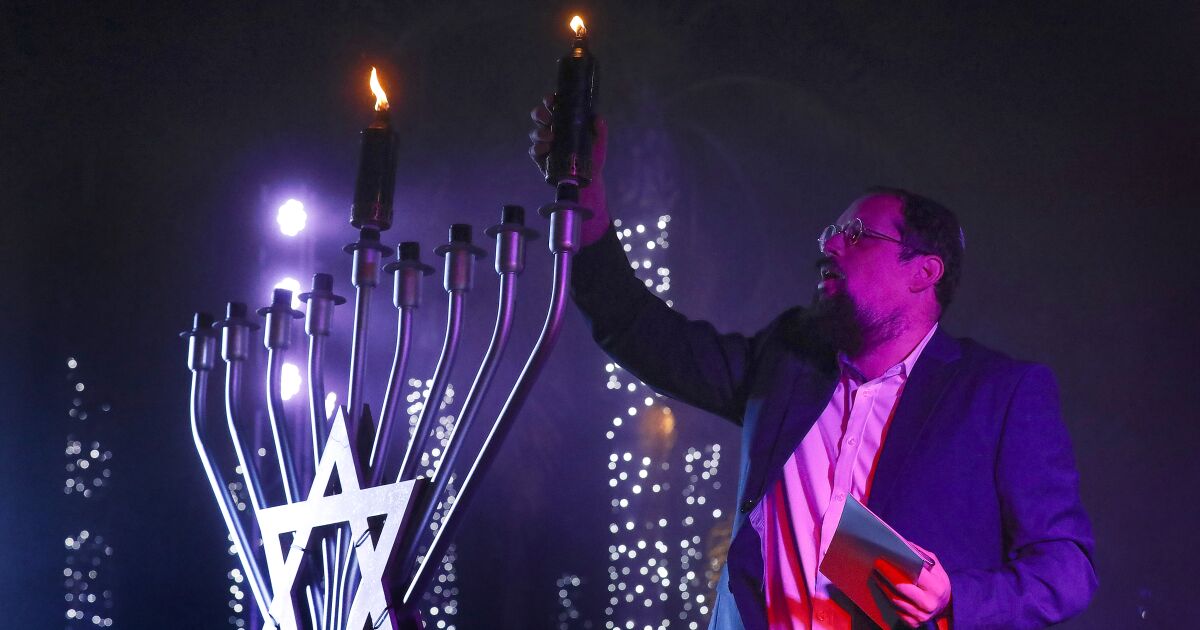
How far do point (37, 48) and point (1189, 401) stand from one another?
2.43m

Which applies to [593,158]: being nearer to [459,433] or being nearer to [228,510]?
[459,433]

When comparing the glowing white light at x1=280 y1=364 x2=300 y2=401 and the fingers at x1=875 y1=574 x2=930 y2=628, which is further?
the glowing white light at x1=280 y1=364 x2=300 y2=401

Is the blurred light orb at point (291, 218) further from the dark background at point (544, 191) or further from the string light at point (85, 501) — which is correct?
the string light at point (85, 501)

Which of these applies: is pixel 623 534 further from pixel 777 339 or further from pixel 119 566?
pixel 119 566

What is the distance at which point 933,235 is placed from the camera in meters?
1.43

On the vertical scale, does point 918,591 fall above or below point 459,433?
below

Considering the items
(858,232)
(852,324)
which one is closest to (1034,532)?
(852,324)

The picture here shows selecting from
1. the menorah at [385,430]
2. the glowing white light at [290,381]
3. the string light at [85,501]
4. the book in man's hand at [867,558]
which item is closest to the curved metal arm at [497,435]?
the menorah at [385,430]

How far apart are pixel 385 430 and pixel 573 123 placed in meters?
0.39

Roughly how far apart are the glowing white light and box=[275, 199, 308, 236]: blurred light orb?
0.30 meters

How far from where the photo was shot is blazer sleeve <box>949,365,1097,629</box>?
100cm

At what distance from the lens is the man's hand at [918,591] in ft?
3.06

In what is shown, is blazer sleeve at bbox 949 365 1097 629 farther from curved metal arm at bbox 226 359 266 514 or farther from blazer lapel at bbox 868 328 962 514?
curved metal arm at bbox 226 359 266 514

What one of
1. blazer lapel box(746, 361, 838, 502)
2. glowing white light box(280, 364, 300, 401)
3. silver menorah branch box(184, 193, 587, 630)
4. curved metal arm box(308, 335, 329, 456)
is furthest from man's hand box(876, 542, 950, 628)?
glowing white light box(280, 364, 300, 401)
